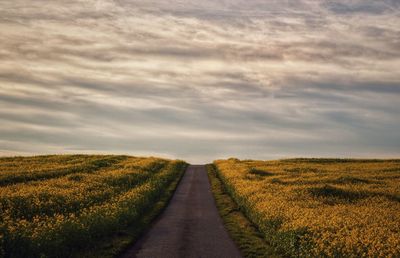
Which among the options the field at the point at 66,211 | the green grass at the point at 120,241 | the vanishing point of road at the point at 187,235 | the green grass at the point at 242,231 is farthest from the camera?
the green grass at the point at 242,231

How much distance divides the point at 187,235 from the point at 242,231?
10.7ft

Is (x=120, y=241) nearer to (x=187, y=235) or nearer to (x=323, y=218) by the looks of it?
(x=187, y=235)

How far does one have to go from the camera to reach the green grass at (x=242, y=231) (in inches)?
828

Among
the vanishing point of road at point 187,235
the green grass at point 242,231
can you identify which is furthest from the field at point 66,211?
the green grass at point 242,231

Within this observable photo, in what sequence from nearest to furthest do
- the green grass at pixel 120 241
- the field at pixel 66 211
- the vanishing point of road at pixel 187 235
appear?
the field at pixel 66 211 < the green grass at pixel 120 241 < the vanishing point of road at pixel 187 235

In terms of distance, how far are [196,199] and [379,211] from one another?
15150 millimetres

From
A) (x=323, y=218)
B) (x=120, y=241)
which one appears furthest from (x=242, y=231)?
(x=120, y=241)

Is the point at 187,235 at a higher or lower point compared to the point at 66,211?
lower

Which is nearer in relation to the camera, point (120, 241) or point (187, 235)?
point (120, 241)

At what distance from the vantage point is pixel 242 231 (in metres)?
25.2

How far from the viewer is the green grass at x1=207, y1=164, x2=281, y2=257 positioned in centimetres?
2103

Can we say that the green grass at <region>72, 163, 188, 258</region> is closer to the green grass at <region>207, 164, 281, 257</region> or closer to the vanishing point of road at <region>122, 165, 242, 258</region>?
the vanishing point of road at <region>122, 165, 242, 258</region>

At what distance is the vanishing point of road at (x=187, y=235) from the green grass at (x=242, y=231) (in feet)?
1.38

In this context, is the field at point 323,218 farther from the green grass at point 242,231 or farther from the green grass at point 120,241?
the green grass at point 120,241
